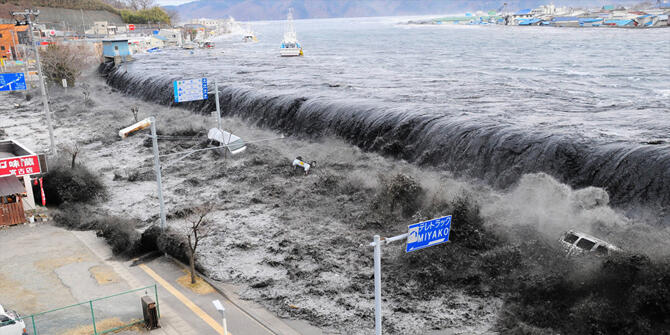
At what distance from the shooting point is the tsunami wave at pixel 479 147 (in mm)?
26547

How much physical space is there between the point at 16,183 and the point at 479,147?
83.8 feet

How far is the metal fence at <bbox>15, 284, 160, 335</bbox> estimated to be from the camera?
56.9 feet

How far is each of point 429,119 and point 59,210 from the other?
24367 mm

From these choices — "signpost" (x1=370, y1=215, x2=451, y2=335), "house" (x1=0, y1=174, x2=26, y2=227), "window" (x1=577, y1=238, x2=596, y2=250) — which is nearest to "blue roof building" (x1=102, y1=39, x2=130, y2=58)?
"house" (x1=0, y1=174, x2=26, y2=227)

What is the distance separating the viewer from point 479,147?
33594 millimetres

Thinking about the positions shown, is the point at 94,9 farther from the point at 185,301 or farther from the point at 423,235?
the point at 423,235

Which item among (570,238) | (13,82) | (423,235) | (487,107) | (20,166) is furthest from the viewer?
(487,107)

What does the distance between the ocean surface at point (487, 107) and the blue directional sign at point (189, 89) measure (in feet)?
33.1

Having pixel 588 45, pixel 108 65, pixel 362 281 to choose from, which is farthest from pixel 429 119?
pixel 588 45

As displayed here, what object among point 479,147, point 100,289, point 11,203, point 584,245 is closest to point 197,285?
point 100,289

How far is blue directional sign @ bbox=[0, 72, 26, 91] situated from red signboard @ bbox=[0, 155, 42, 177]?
31.4ft

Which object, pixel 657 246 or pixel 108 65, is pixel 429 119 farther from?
pixel 108 65

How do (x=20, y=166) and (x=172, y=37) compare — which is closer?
(x=20, y=166)

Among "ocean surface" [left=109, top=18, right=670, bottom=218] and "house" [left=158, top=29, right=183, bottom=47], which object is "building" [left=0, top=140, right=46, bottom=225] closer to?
"ocean surface" [left=109, top=18, right=670, bottom=218]
